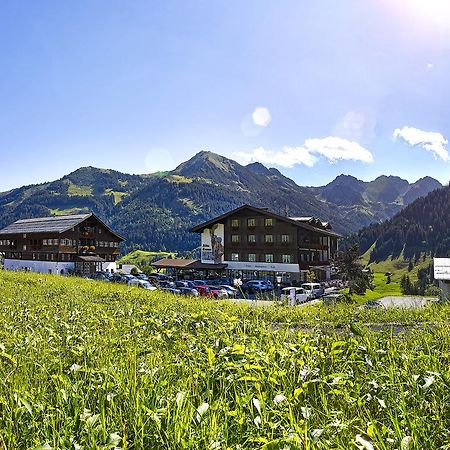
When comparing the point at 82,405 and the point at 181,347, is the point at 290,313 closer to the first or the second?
the point at 181,347

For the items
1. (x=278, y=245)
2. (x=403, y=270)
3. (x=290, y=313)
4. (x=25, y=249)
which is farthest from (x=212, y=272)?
(x=403, y=270)

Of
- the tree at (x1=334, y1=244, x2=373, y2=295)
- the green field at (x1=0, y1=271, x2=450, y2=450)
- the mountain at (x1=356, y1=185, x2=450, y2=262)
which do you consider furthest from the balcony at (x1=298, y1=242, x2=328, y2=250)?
the mountain at (x1=356, y1=185, x2=450, y2=262)

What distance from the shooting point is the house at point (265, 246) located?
201ft

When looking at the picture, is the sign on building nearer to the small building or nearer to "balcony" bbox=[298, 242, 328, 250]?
"balcony" bbox=[298, 242, 328, 250]

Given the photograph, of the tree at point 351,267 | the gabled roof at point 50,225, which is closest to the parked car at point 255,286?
the tree at point 351,267

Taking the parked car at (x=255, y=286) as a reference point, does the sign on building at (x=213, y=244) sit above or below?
above

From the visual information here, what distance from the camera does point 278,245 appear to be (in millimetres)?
62250

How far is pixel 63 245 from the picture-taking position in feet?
230

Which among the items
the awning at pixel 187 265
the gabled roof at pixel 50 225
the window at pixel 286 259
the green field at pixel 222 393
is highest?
the gabled roof at pixel 50 225

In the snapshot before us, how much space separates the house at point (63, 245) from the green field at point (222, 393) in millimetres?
68452

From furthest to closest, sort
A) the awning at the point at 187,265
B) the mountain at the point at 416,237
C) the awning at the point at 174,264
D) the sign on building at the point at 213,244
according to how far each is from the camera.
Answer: the mountain at the point at 416,237
the awning at the point at 174,264
the sign on building at the point at 213,244
the awning at the point at 187,265

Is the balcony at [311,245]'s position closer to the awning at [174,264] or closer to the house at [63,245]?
the awning at [174,264]

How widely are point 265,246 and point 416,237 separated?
5572 inches

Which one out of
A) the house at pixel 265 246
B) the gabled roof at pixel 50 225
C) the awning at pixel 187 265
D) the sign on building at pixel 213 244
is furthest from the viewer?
the gabled roof at pixel 50 225
